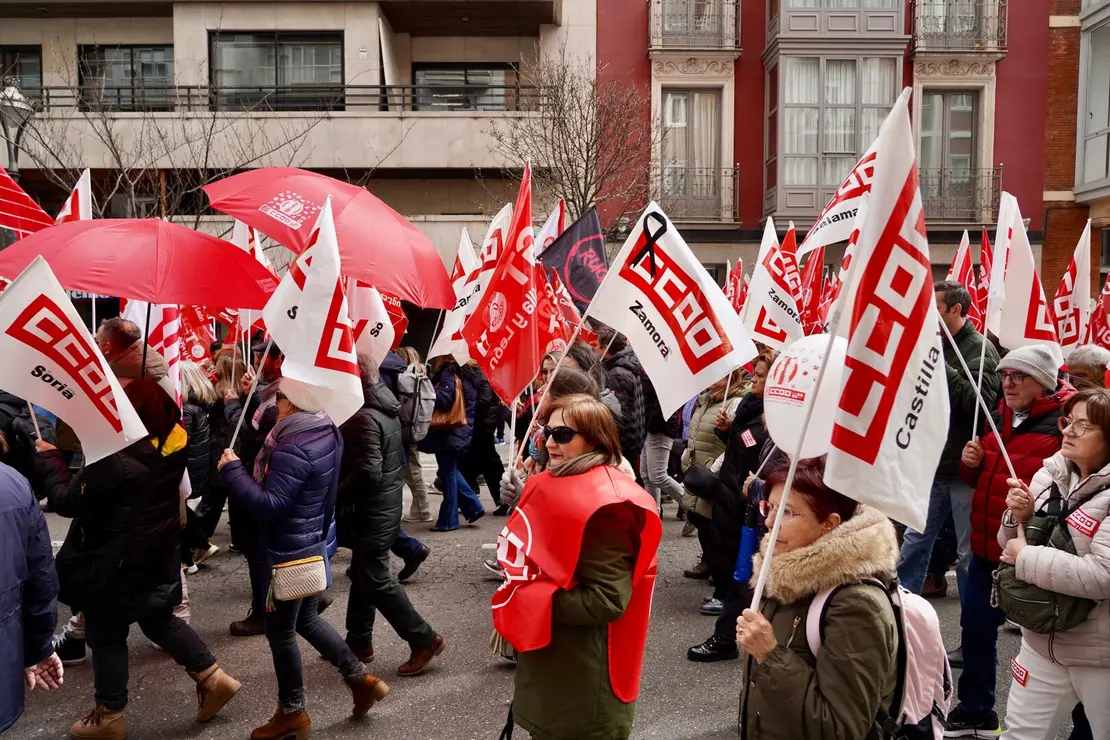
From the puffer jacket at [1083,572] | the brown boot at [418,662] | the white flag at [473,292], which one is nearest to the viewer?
the puffer jacket at [1083,572]

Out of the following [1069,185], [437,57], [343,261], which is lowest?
[343,261]

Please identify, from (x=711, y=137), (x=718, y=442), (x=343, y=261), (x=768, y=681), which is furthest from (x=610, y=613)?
(x=711, y=137)

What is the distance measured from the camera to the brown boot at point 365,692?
4406 mm

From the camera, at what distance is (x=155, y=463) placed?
405 cm

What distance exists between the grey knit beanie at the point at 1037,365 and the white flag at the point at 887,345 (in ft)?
7.77

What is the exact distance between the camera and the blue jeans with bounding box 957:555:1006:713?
4230 millimetres

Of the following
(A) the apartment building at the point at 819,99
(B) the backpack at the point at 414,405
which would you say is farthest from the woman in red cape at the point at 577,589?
(A) the apartment building at the point at 819,99

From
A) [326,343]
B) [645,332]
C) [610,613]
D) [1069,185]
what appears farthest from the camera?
[1069,185]

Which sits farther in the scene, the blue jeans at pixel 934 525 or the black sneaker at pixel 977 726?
the blue jeans at pixel 934 525

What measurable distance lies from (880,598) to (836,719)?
0.31 metres

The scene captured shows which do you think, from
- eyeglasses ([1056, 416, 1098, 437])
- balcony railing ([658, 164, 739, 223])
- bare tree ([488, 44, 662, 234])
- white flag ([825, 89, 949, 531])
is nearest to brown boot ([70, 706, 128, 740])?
white flag ([825, 89, 949, 531])

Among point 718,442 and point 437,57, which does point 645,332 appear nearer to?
point 718,442

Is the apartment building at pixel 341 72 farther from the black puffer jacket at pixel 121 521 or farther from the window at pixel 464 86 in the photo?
the black puffer jacket at pixel 121 521

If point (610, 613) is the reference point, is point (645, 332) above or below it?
above
